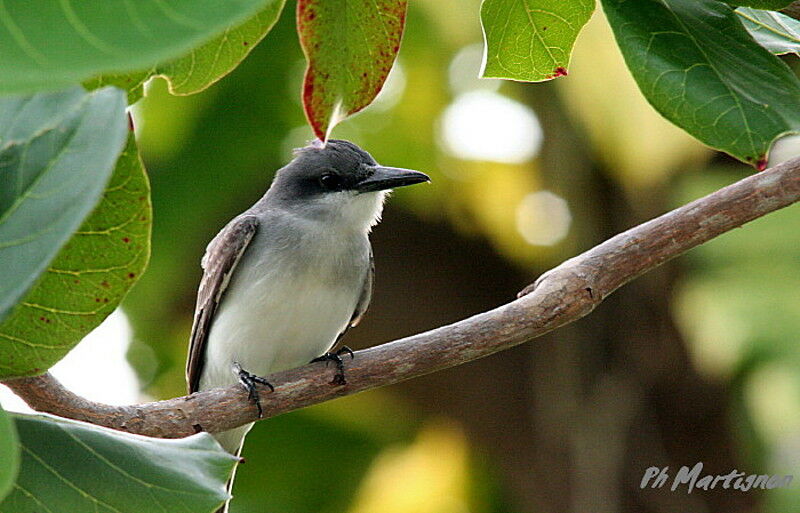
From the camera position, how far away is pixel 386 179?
13.3ft

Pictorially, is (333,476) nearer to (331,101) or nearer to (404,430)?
(404,430)

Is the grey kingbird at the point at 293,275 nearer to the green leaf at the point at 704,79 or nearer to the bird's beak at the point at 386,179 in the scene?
the bird's beak at the point at 386,179

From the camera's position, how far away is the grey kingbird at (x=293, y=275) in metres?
3.98

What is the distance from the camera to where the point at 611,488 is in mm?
7156

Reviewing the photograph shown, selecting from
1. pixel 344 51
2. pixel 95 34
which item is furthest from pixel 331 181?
pixel 95 34

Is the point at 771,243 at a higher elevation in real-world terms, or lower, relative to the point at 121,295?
higher

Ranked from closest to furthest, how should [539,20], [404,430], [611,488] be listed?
[539,20]
[611,488]
[404,430]

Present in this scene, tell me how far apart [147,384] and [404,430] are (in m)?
2.07

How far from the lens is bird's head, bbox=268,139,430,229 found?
418 centimetres

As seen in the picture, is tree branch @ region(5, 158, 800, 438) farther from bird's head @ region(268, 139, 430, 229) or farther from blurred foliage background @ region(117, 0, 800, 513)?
blurred foliage background @ region(117, 0, 800, 513)

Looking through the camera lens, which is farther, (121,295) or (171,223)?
(171,223)

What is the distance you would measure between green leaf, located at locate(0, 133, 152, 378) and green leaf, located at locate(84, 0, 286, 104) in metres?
0.34

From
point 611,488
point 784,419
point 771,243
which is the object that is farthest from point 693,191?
point 611,488

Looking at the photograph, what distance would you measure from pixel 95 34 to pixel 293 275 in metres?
3.18
